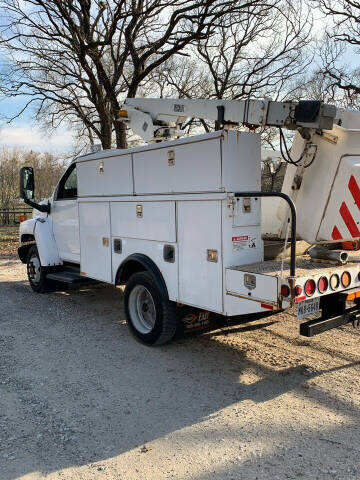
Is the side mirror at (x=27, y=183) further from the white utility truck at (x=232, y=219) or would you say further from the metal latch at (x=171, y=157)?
the metal latch at (x=171, y=157)

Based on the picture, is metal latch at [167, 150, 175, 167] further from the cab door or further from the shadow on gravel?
the cab door

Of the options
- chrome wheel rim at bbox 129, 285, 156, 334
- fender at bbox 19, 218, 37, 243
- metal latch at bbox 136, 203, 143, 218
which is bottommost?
chrome wheel rim at bbox 129, 285, 156, 334

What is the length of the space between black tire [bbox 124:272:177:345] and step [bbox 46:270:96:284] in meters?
1.40

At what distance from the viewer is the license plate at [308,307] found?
12.4 feet

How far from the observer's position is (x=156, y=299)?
15.8 ft

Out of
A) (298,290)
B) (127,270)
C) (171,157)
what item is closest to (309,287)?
(298,290)

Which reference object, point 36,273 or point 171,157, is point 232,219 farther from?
point 36,273

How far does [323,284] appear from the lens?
12.4ft

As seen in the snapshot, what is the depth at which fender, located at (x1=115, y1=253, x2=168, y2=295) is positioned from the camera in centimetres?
475

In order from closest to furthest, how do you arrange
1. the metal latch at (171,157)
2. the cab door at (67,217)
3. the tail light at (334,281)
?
the tail light at (334,281) < the metal latch at (171,157) < the cab door at (67,217)

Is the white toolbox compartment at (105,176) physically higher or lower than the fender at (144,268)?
higher

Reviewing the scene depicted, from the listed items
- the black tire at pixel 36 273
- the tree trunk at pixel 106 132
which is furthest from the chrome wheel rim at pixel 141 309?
the tree trunk at pixel 106 132

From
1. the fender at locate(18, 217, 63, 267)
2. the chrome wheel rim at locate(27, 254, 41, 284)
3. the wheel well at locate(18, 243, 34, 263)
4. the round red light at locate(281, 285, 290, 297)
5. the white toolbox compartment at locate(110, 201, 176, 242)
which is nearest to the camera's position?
the round red light at locate(281, 285, 290, 297)

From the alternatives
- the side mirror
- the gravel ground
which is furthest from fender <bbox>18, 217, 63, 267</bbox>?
the gravel ground
